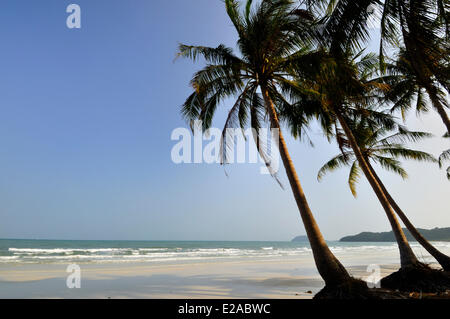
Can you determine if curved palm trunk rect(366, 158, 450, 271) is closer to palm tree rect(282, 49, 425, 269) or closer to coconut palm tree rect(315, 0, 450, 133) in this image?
palm tree rect(282, 49, 425, 269)

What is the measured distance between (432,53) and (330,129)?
475cm

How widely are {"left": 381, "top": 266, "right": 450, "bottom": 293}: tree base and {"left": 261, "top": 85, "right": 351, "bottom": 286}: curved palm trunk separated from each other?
8.33ft

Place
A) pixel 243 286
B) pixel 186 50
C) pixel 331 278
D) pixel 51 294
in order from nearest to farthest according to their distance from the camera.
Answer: pixel 331 278 < pixel 51 294 < pixel 186 50 < pixel 243 286

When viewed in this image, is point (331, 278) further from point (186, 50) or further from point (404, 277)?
point (186, 50)

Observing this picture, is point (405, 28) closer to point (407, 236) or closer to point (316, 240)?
point (316, 240)

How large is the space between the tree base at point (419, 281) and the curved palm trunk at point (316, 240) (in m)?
2.54

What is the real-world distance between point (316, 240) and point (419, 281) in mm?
3345

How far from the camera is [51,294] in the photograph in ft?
22.5

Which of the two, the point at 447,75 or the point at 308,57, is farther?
the point at 308,57

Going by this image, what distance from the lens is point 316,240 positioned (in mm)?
6086

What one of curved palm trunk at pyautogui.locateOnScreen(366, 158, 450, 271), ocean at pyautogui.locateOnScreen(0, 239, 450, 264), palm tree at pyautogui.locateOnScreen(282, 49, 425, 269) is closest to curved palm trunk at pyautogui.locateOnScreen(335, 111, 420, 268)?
palm tree at pyautogui.locateOnScreen(282, 49, 425, 269)

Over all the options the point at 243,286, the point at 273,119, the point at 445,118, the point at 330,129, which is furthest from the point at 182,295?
the point at 445,118

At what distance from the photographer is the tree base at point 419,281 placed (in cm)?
677

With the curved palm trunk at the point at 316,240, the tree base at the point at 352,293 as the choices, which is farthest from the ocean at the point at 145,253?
the curved palm trunk at the point at 316,240
